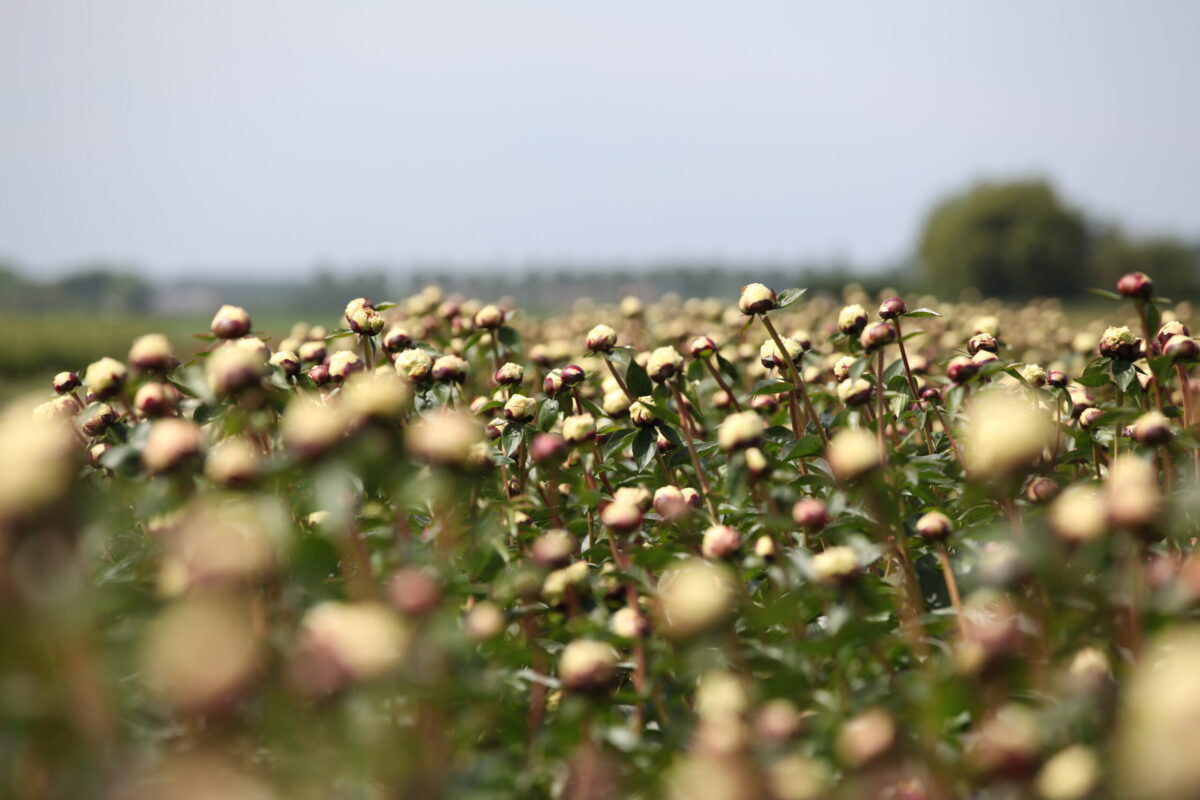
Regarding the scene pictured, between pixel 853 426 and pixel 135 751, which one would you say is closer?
pixel 135 751

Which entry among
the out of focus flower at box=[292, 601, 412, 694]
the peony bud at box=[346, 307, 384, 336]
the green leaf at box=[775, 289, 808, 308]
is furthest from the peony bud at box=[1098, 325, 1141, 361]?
the out of focus flower at box=[292, 601, 412, 694]

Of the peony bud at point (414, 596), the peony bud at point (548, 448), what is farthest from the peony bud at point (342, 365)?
the peony bud at point (414, 596)

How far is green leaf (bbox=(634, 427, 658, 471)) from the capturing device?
196 centimetres

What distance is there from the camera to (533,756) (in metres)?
1.21

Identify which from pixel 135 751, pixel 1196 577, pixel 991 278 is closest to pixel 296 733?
pixel 135 751

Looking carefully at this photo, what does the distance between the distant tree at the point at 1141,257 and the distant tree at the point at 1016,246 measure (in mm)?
3394

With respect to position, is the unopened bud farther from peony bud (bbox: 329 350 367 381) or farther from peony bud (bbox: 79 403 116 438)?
peony bud (bbox: 79 403 116 438)

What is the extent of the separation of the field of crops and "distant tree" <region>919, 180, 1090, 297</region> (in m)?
50.3

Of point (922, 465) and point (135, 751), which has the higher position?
point (922, 465)

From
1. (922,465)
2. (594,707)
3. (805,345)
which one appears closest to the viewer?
(594,707)

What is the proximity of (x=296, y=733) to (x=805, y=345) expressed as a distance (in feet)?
6.15

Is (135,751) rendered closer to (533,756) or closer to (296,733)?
(296,733)

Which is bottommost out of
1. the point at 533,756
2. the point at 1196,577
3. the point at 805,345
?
the point at 533,756

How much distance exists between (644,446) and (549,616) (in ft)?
1.84
